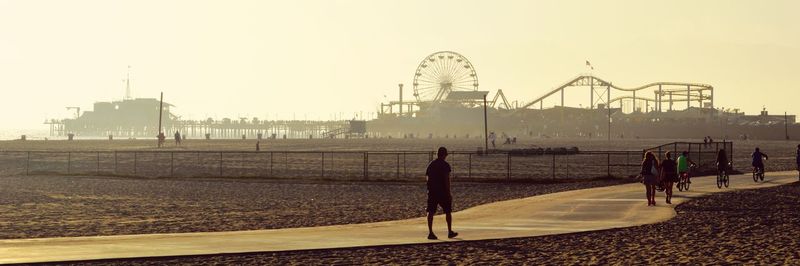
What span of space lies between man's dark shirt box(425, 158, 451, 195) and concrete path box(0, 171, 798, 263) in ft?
3.01

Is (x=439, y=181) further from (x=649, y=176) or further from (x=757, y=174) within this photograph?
(x=757, y=174)

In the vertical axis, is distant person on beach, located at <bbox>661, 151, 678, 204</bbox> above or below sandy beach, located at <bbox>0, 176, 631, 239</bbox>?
above

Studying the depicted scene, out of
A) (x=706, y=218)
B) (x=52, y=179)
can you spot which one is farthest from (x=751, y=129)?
(x=706, y=218)

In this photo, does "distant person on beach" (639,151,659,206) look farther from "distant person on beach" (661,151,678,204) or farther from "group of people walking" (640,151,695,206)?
"distant person on beach" (661,151,678,204)

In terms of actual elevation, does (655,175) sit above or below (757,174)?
above

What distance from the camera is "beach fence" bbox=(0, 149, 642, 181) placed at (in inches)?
1797

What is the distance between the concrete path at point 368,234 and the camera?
1661 centimetres

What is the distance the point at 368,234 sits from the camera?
1914 centimetres

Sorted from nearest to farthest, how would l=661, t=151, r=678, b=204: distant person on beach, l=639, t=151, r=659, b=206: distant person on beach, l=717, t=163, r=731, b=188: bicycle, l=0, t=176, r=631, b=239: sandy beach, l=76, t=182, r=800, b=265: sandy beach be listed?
l=76, t=182, r=800, b=265: sandy beach, l=0, t=176, r=631, b=239: sandy beach, l=639, t=151, r=659, b=206: distant person on beach, l=661, t=151, r=678, b=204: distant person on beach, l=717, t=163, r=731, b=188: bicycle

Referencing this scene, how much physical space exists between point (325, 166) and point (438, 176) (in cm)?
3927

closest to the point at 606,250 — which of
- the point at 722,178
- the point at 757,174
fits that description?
the point at 722,178

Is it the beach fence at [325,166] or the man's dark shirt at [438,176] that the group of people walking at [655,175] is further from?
the beach fence at [325,166]

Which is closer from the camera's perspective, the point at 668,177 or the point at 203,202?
the point at 668,177

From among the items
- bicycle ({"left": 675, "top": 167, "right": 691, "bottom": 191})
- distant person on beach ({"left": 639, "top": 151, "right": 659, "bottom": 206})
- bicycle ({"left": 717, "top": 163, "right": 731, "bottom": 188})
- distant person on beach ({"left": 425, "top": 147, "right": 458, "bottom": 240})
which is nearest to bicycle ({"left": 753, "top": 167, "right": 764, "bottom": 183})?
bicycle ({"left": 717, "top": 163, "right": 731, "bottom": 188})
